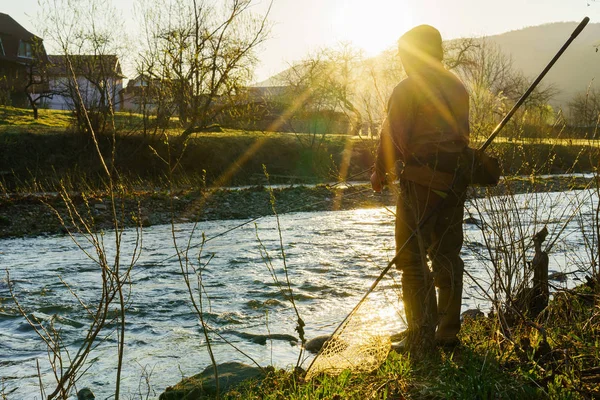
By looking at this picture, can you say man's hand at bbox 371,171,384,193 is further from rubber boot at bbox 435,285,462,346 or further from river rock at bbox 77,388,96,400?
river rock at bbox 77,388,96,400

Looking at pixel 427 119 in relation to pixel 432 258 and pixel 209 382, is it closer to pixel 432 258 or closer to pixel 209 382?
pixel 432 258

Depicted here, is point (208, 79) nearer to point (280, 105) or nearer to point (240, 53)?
point (240, 53)

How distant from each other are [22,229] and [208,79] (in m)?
10.0

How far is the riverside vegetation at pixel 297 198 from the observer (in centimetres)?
297

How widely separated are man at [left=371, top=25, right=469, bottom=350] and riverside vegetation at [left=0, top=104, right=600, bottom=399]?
33cm

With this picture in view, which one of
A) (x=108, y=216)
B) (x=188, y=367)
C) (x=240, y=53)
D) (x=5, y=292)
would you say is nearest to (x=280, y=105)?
(x=240, y=53)

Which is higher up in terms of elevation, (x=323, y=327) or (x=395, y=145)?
(x=395, y=145)

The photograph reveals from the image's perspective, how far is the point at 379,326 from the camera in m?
5.45

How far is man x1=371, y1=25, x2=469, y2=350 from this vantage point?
3.61 meters

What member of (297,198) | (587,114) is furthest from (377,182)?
(297,198)

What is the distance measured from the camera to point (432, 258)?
3734mm

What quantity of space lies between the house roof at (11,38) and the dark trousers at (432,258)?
47.5m

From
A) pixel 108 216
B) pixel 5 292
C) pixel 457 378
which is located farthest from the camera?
pixel 108 216

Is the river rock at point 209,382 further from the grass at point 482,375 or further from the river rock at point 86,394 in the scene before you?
the river rock at point 86,394
